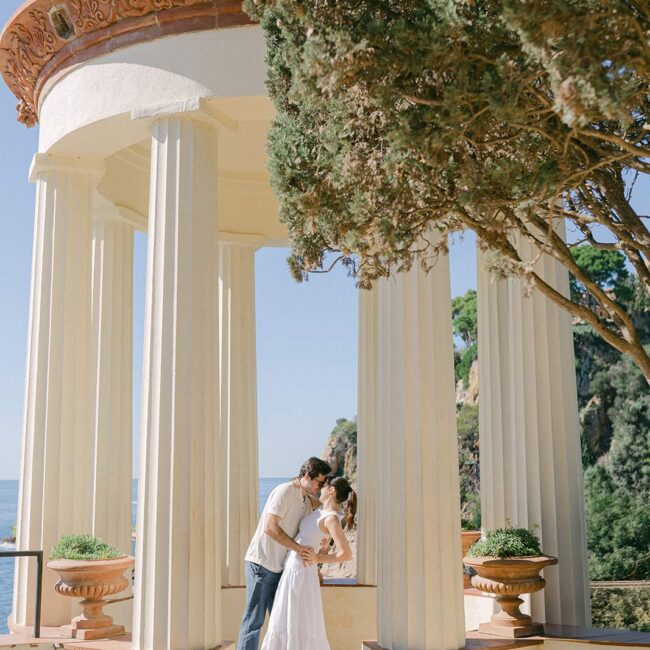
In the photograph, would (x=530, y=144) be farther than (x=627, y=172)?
No

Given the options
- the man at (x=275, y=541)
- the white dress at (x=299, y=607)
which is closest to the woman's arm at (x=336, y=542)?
the white dress at (x=299, y=607)

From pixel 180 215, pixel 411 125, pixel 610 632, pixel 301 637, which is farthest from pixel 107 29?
pixel 610 632

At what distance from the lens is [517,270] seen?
13766 mm

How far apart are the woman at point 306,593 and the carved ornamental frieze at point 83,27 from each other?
35.2ft

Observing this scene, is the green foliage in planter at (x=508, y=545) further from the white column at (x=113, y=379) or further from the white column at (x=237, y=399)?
the white column at (x=237, y=399)

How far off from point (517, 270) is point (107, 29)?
12326 mm

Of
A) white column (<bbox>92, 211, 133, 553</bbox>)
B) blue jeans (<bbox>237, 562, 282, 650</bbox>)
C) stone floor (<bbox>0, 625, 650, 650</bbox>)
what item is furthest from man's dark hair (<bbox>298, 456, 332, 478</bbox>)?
white column (<bbox>92, 211, 133, 553</bbox>)

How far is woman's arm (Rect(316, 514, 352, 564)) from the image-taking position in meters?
15.5

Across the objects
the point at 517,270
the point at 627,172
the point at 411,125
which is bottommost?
the point at 517,270

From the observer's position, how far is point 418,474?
17.4 m

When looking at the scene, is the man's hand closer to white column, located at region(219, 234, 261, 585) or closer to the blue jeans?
the blue jeans

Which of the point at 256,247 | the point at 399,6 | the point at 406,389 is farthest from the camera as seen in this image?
the point at 256,247

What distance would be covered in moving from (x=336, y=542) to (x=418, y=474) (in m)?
2.57

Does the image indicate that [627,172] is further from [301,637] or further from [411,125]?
[301,637]
